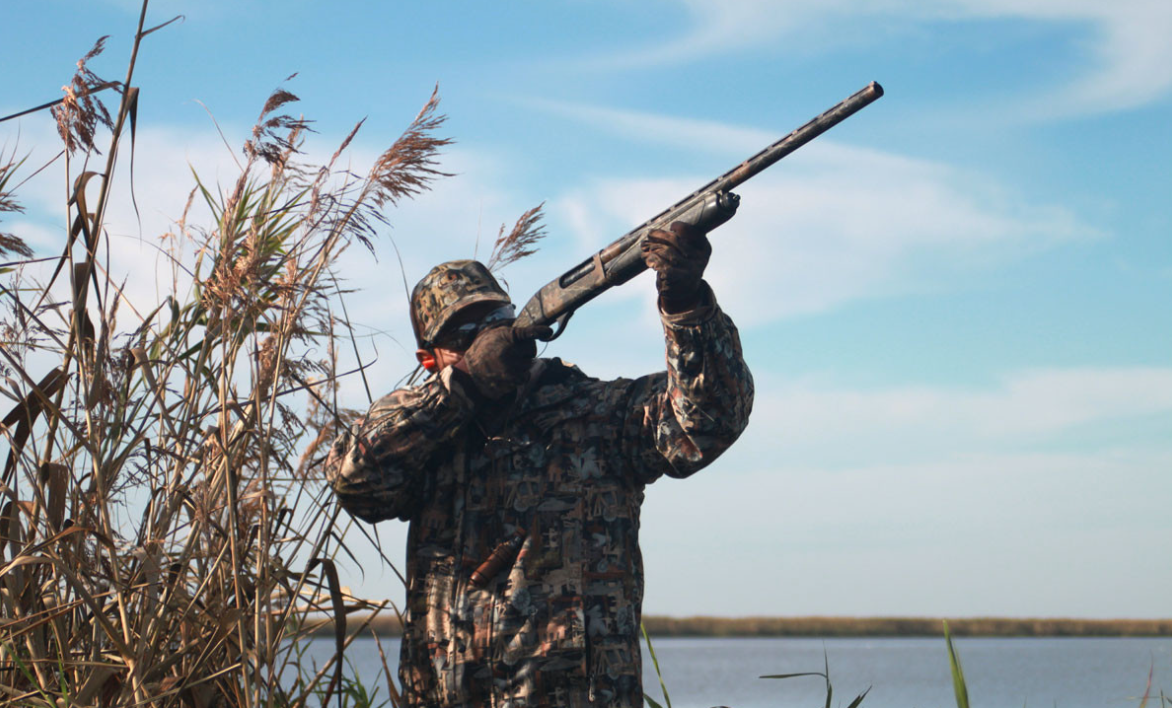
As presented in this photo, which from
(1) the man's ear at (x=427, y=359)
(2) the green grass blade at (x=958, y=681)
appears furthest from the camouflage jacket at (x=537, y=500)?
(2) the green grass blade at (x=958, y=681)

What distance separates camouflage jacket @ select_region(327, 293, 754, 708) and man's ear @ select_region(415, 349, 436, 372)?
0.73 feet

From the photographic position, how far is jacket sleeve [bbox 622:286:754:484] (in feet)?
9.72

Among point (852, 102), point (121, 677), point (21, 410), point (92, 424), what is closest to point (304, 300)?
point (92, 424)

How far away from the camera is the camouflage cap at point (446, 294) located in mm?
3590

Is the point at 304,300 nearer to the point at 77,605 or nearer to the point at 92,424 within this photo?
the point at 92,424

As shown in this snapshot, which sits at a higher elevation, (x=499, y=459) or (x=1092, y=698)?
(x=499, y=459)

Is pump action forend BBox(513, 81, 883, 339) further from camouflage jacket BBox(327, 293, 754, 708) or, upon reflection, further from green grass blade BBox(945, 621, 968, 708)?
green grass blade BBox(945, 621, 968, 708)

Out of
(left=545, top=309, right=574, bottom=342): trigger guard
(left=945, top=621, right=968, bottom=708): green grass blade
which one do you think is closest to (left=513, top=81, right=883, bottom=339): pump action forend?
(left=545, top=309, right=574, bottom=342): trigger guard

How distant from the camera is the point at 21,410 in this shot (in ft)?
10.1

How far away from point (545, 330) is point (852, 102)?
1171mm

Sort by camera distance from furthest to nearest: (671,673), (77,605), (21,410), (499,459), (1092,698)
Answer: (671,673)
(1092,698)
(499,459)
(21,410)
(77,605)

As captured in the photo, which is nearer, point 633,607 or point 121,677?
point 121,677

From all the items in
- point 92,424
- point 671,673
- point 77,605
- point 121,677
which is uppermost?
point 92,424

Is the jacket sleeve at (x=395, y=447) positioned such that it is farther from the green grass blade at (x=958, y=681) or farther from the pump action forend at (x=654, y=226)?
the green grass blade at (x=958, y=681)
